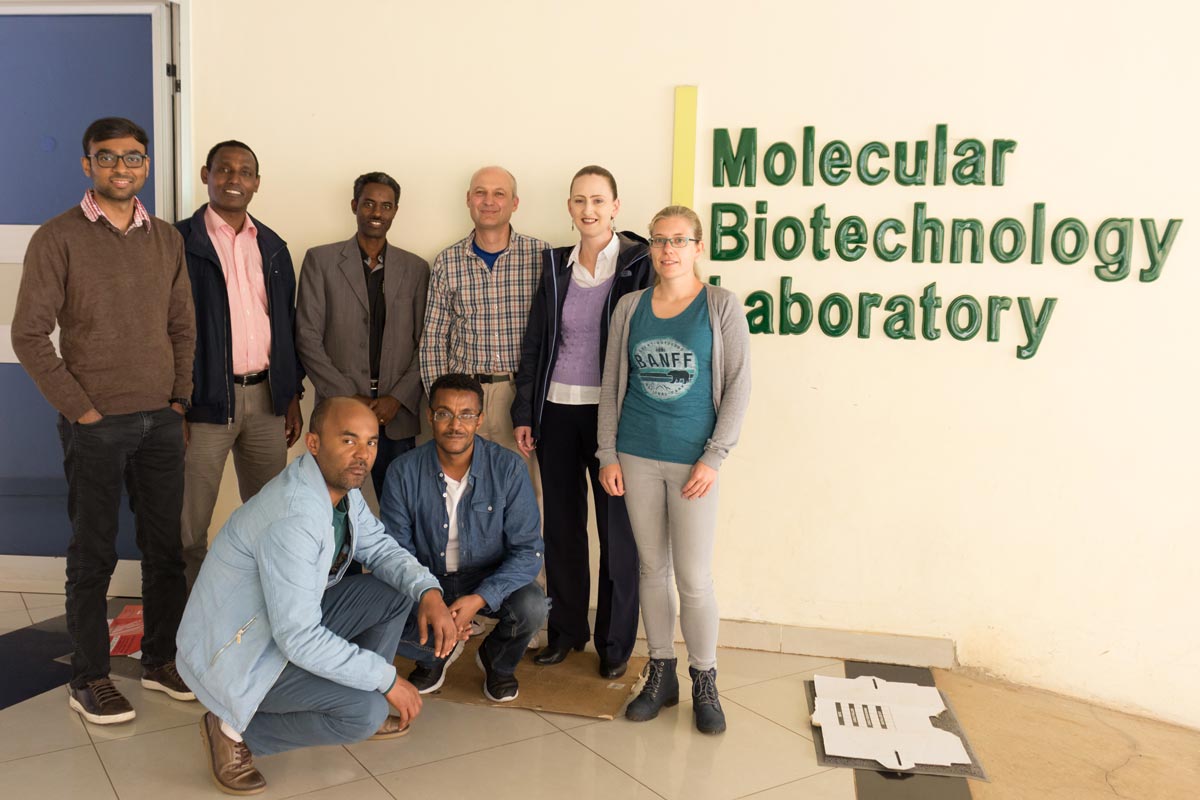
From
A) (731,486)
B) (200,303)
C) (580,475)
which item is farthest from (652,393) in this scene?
(200,303)

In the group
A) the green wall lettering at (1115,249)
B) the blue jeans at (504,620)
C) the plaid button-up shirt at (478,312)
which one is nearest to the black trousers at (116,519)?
the blue jeans at (504,620)

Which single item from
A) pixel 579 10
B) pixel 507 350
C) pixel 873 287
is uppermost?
pixel 579 10

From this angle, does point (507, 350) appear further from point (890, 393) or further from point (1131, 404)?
point (1131, 404)

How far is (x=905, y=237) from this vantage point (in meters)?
3.28

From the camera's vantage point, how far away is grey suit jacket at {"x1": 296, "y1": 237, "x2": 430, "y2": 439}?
133 inches

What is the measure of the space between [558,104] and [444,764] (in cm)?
230

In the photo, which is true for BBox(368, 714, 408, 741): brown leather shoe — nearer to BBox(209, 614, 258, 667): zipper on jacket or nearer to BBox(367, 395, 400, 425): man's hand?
BBox(209, 614, 258, 667): zipper on jacket

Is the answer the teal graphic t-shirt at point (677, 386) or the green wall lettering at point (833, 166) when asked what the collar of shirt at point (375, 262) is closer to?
the teal graphic t-shirt at point (677, 386)

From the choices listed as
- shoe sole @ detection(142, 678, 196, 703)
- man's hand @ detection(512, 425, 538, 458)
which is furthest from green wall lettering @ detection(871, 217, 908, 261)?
shoe sole @ detection(142, 678, 196, 703)

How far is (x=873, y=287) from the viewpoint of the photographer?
10.8 ft

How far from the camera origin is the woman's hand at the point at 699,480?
2.65m

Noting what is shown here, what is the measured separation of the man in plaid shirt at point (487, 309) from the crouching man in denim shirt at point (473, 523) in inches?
14.6

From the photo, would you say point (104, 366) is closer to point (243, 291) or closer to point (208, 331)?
point (208, 331)

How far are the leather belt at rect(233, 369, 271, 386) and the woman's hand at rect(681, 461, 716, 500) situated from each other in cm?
156
